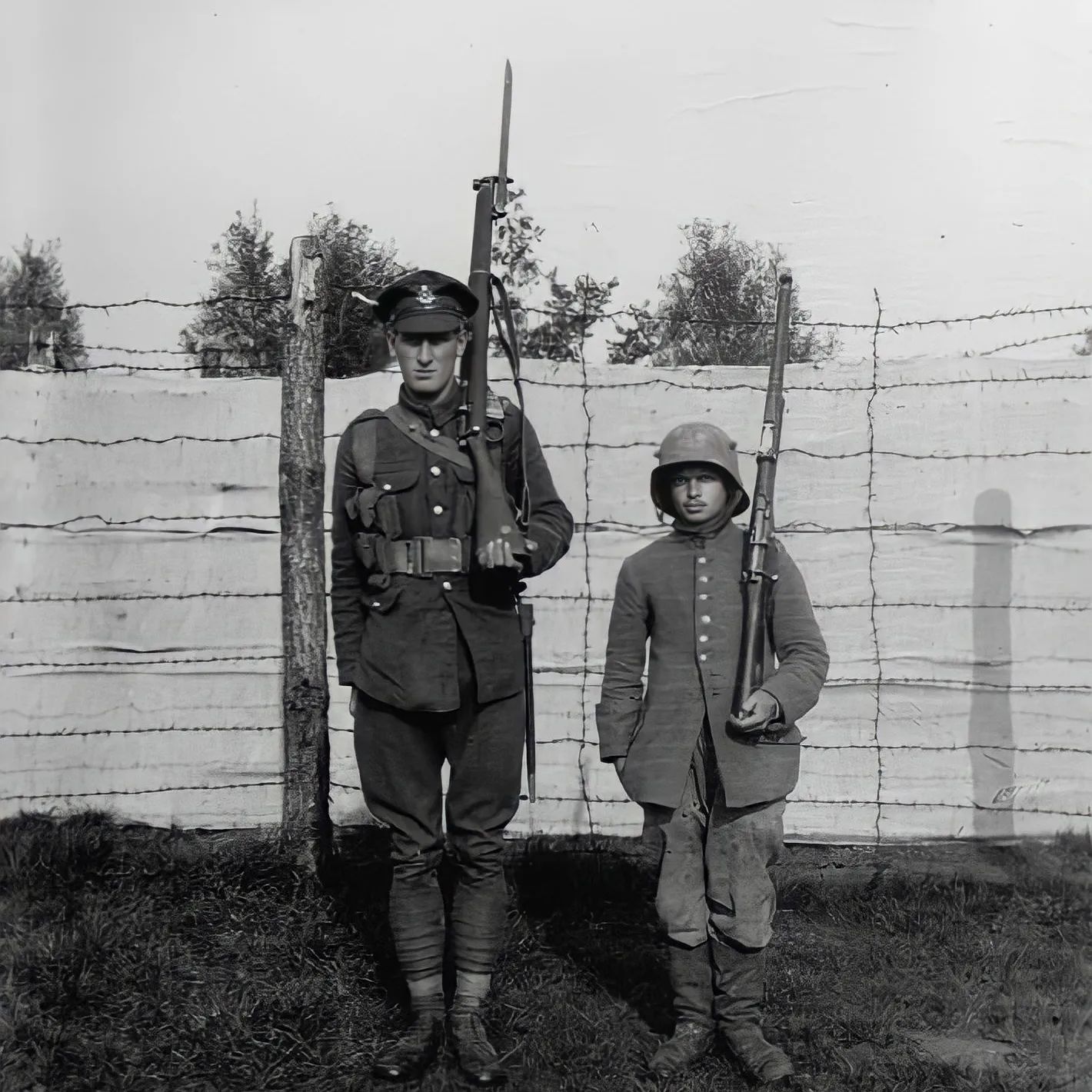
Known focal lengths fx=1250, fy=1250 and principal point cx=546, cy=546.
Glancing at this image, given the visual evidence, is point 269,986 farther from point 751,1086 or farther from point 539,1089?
point 751,1086

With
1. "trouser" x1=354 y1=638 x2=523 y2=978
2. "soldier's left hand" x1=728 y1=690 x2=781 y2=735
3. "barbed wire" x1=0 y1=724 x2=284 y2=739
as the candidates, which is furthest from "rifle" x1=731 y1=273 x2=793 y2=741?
"barbed wire" x1=0 y1=724 x2=284 y2=739

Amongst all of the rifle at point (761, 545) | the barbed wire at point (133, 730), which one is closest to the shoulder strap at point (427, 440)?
the rifle at point (761, 545)

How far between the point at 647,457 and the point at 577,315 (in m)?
0.65

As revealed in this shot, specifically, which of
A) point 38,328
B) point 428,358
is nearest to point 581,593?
point 428,358

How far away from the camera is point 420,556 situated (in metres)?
3.68

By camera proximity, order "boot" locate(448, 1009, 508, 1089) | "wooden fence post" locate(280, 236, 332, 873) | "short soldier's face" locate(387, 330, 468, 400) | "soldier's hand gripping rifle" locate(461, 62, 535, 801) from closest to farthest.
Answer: "boot" locate(448, 1009, 508, 1089), "soldier's hand gripping rifle" locate(461, 62, 535, 801), "short soldier's face" locate(387, 330, 468, 400), "wooden fence post" locate(280, 236, 332, 873)

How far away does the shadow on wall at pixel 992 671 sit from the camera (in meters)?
5.00

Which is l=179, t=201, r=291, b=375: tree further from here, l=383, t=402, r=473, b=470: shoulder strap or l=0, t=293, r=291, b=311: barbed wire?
l=383, t=402, r=473, b=470: shoulder strap

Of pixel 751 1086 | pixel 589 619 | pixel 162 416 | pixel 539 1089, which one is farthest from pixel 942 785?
pixel 162 416

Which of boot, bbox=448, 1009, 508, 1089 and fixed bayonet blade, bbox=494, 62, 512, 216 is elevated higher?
fixed bayonet blade, bbox=494, 62, 512, 216

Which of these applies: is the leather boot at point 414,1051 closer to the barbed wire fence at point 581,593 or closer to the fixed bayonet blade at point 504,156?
the barbed wire fence at point 581,593

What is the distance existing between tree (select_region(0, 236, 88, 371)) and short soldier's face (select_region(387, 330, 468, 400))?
6.54ft

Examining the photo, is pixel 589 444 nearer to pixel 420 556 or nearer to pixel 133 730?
pixel 420 556

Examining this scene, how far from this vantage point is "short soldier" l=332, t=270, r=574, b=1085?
365 cm
